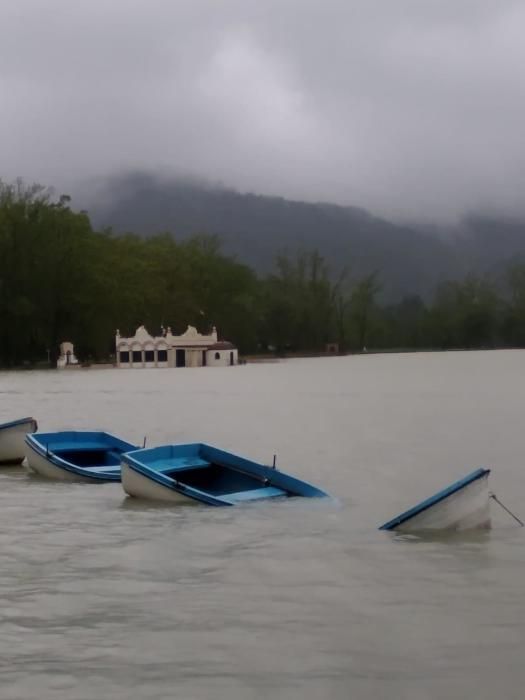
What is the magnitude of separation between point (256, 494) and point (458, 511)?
4.10 meters

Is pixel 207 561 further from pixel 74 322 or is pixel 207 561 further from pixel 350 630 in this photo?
pixel 74 322

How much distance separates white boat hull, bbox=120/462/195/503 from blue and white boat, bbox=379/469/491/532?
4172 mm

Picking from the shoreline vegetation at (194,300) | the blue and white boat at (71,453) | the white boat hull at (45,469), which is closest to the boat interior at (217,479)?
the blue and white boat at (71,453)

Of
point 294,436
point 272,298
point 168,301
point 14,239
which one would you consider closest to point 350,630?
point 294,436

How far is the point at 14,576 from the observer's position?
12227 mm

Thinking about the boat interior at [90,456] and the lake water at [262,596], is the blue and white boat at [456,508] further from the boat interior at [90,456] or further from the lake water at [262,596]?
the boat interior at [90,456]

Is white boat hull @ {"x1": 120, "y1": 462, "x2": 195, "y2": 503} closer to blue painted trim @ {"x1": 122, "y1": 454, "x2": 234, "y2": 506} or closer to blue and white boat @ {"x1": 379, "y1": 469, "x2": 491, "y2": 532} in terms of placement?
blue painted trim @ {"x1": 122, "y1": 454, "x2": 234, "y2": 506}

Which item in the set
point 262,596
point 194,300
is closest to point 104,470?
point 262,596

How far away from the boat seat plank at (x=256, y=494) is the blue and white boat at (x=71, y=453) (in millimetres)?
3719

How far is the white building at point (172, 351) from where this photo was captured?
348ft

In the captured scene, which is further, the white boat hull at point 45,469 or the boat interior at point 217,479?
the white boat hull at point 45,469

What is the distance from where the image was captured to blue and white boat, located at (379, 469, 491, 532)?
1382 cm

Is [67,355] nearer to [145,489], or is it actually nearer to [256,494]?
[145,489]

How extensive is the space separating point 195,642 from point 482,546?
5233 mm
